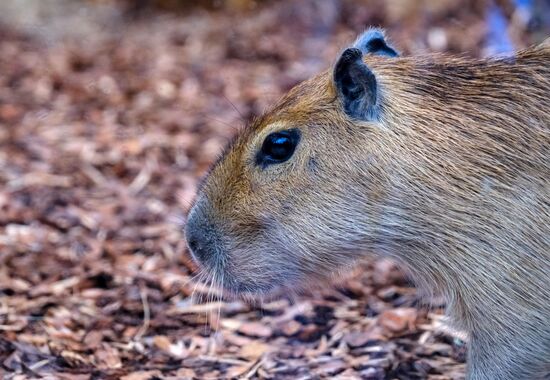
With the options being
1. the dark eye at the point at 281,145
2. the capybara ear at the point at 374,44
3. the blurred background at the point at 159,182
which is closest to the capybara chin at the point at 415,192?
the dark eye at the point at 281,145

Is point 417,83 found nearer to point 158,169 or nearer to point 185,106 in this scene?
point 158,169

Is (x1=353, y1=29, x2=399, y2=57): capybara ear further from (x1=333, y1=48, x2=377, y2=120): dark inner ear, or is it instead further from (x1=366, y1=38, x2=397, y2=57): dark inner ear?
(x1=333, y1=48, x2=377, y2=120): dark inner ear

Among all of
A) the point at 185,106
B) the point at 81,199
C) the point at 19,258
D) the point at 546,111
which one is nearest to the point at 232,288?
the point at 546,111

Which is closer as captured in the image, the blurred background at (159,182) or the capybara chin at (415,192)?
the capybara chin at (415,192)

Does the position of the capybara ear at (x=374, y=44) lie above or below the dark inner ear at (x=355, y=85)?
above

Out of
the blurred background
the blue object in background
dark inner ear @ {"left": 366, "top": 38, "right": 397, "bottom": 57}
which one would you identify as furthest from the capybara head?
the blue object in background

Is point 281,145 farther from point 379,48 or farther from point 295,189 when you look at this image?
point 379,48

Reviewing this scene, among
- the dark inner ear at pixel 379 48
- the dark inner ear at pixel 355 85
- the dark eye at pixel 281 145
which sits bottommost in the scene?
the dark eye at pixel 281 145

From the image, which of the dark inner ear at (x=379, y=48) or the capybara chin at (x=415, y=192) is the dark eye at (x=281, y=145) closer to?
the capybara chin at (x=415, y=192)
